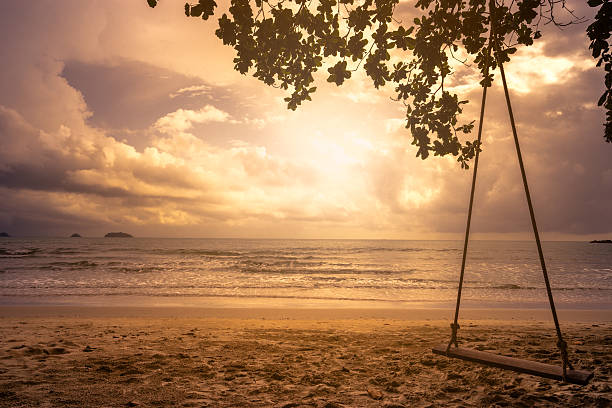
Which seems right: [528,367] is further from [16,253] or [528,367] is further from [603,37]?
[16,253]

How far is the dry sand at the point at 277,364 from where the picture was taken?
409 centimetres

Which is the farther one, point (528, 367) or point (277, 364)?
point (277, 364)

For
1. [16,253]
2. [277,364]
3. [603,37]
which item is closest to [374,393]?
[277,364]

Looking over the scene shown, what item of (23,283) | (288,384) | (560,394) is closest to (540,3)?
(560,394)

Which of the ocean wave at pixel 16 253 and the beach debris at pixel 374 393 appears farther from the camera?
the ocean wave at pixel 16 253

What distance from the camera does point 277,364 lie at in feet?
17.3

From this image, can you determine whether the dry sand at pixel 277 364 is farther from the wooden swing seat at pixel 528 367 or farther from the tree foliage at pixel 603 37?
the tree foliage at pixel 603 37

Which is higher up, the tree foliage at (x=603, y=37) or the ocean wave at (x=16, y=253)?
the tree foliage at (x=603, y=37)

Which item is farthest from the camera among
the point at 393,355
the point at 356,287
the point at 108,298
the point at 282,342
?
the point at 356,287

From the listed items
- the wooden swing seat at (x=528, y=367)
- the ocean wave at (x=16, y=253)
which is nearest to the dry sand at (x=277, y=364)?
the wooden swing seat at (x=528, y=367)

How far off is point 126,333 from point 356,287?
13182mm

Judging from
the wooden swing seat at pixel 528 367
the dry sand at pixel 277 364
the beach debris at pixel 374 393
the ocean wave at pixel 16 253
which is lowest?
the ocean wave at pixel 16 253

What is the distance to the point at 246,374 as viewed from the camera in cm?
486

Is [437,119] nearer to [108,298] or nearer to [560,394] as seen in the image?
[560,394]
